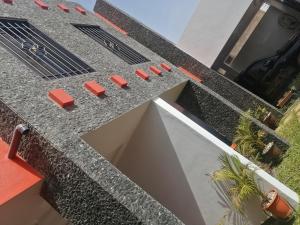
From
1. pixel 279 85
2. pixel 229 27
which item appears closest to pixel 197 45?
pixel 229 27

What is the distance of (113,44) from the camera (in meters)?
8.69

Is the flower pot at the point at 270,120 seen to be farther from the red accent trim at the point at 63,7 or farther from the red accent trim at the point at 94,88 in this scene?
the red accent trim at the point at 63,7

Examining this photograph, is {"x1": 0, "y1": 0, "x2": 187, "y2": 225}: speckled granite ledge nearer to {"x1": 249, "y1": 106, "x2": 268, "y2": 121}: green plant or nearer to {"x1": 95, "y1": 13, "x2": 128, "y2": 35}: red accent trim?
{"x1": 249, "y1": 106, "x2": 268, "y2": 121}: green plant

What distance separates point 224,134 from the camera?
27.6 feet

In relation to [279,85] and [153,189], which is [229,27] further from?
[153,189]

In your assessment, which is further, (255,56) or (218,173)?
(255,56)

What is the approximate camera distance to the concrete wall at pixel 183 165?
19.4 ft

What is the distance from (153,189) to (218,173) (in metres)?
1.77

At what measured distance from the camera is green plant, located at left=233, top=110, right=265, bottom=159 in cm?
745

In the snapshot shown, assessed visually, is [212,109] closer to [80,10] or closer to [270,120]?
[270,120]

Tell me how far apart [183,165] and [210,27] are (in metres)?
6.06

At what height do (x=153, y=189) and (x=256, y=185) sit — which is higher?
(x=256, y=185)

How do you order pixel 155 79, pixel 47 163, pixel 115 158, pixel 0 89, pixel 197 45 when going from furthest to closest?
pixel 197 45
pixel 155 79
pixel 115 158
pixel 0 89
pixel 47 163

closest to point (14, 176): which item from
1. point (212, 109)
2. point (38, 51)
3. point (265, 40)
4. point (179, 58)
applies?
point (38, 51)
